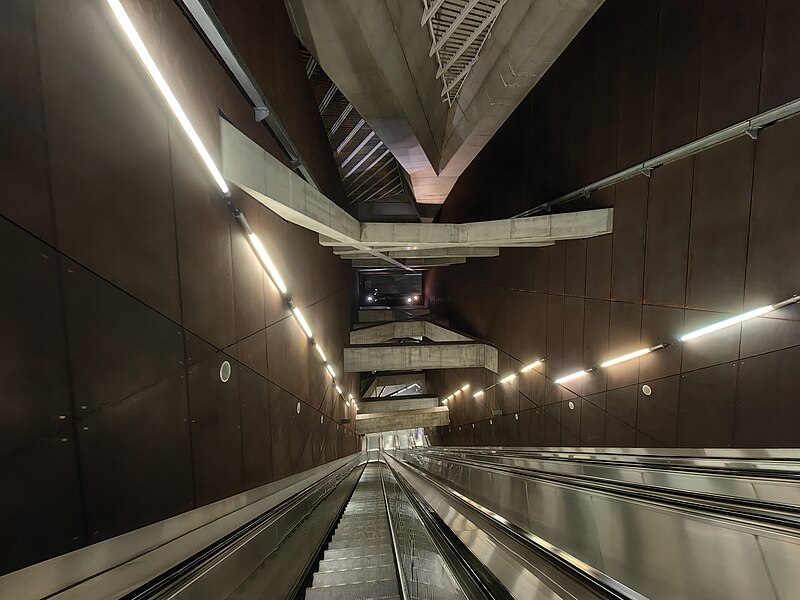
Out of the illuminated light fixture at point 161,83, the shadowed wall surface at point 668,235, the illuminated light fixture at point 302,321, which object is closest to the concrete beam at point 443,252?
the shadowed wall surface at point 668,235

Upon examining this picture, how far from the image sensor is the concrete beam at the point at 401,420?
14992 mm

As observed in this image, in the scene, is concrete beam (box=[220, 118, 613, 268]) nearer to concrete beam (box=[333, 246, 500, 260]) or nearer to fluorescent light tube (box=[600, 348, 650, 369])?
concrete beam (box=[333, 246, 500, 260])

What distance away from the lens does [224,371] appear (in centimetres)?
351

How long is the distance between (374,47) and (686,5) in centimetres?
412

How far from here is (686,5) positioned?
4211 millimetres

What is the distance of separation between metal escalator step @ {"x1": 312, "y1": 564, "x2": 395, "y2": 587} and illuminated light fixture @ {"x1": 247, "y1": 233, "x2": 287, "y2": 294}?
3.41 metres

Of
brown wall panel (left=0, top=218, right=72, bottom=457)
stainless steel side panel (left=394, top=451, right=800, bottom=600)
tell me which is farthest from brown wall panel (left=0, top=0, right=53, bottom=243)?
stainless steel side panel (left=394, top=451, right=800, bottom=600)

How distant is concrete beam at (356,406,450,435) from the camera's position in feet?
49.2

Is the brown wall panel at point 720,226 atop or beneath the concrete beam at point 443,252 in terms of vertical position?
beneath

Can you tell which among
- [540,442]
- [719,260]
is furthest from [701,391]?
[540,442]

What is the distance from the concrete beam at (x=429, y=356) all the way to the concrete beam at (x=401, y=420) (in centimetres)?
510

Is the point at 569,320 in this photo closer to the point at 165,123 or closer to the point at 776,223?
the point at 776,223

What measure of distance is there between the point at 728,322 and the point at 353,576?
4.38 metres

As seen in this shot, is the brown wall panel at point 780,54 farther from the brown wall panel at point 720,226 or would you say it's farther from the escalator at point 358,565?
the escalator at point 358,565
